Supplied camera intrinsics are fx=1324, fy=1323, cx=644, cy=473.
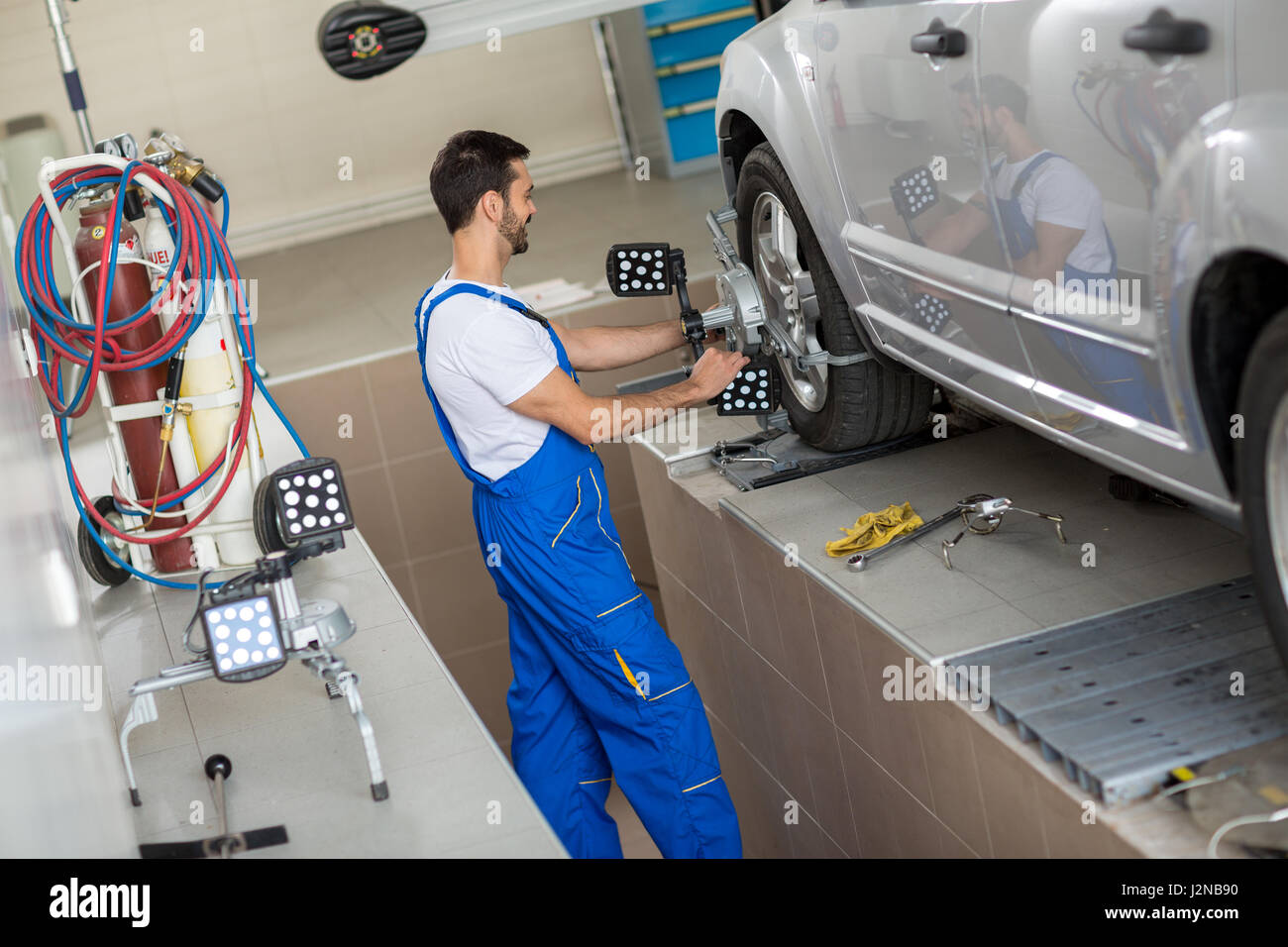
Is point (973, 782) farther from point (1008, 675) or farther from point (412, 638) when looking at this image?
point (412, 638)

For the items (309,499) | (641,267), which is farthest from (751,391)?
(309,499)

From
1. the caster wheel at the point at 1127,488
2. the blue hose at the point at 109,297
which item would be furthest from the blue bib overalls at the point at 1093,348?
the blue hose at the point at 109,297

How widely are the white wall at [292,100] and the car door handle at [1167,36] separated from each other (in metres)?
7.32

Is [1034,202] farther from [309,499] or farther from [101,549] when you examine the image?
[101,549]

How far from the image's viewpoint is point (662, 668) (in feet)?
9.67

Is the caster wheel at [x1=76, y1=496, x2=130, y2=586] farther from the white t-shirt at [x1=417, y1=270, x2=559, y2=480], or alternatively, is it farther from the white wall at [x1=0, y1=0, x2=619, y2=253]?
the white wall at [x1=0, y1=0, x2=619, y2=253]

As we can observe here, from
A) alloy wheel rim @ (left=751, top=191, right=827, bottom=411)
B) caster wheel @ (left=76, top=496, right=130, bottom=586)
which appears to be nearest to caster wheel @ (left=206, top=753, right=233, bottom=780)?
caster wheel @ (left=76, top=496, right=130, bottom=586)

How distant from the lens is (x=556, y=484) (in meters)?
2.94

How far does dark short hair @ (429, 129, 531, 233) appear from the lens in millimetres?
2932

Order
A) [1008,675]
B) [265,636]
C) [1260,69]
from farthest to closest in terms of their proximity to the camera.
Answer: [265,636]
[1008,675]
[1260,69]

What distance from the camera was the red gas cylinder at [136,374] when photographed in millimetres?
3430

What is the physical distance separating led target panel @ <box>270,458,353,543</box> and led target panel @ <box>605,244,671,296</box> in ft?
3.09
